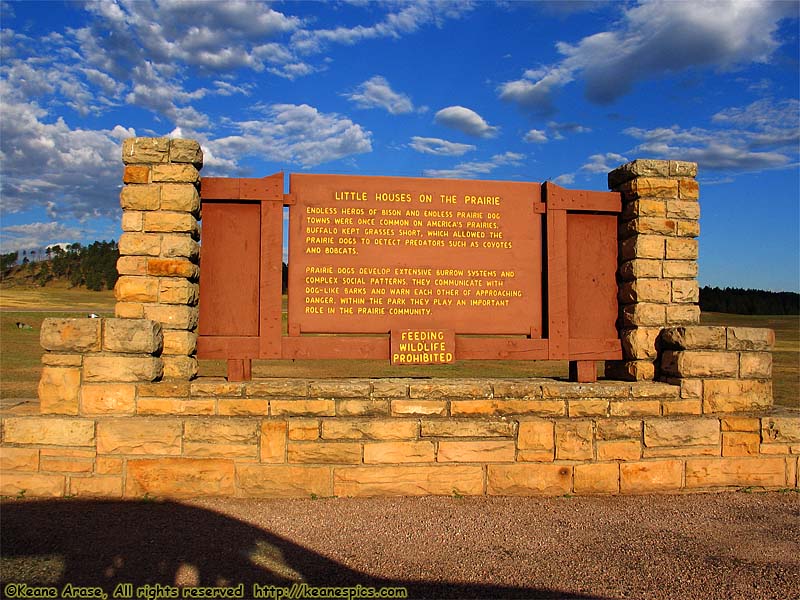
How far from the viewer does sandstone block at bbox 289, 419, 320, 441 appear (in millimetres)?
5867

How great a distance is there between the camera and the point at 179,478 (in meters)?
5.75

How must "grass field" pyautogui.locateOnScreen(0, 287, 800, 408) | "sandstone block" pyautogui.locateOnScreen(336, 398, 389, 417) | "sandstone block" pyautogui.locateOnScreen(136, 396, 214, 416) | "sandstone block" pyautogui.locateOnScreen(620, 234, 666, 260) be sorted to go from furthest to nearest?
"grass field" pyautogui.locateOnScreen(0, 287, 800, 408) → "sandstone block" pyautogui.locateOnScreen(620, 234, 666, 260) → "sandstone block" pyautogui.locateOnScreen(336, 398, 389, 417) → "sandstone block" pyautogui.locateOnScreen(136, 396, 214, 416)

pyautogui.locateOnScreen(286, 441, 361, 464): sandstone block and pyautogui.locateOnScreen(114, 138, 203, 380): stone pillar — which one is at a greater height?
pyautogui.locateOnScreen(114, 138, 203, 380): stone pillar

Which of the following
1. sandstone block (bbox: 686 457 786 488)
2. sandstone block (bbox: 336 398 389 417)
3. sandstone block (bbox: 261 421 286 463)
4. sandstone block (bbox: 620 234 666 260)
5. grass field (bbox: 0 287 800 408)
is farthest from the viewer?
grass field (bbox: 0 287 800 408)

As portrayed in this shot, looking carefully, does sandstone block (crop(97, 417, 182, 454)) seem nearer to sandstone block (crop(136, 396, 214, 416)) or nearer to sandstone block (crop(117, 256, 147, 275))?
sandstone block (crop(136, 396, 214, 416))

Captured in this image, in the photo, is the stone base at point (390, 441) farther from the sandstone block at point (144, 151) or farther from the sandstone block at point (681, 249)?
the sandstone block at point (144, 151)

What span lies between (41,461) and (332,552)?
3.47 meters

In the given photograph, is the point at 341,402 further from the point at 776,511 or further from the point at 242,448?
the point at 776,511

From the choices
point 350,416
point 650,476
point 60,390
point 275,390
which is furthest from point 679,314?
point 60,390

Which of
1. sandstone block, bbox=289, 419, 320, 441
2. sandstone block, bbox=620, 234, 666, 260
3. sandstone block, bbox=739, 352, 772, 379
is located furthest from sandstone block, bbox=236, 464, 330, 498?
sandstone block, bbox=739, 352, 772, 379

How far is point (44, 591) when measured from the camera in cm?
384

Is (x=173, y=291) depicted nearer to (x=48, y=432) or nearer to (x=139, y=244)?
(x=139, y=244)

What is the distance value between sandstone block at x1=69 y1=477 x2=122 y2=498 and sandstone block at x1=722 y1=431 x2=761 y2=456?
6.74 m

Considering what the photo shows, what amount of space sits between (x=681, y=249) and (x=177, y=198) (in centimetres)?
612
